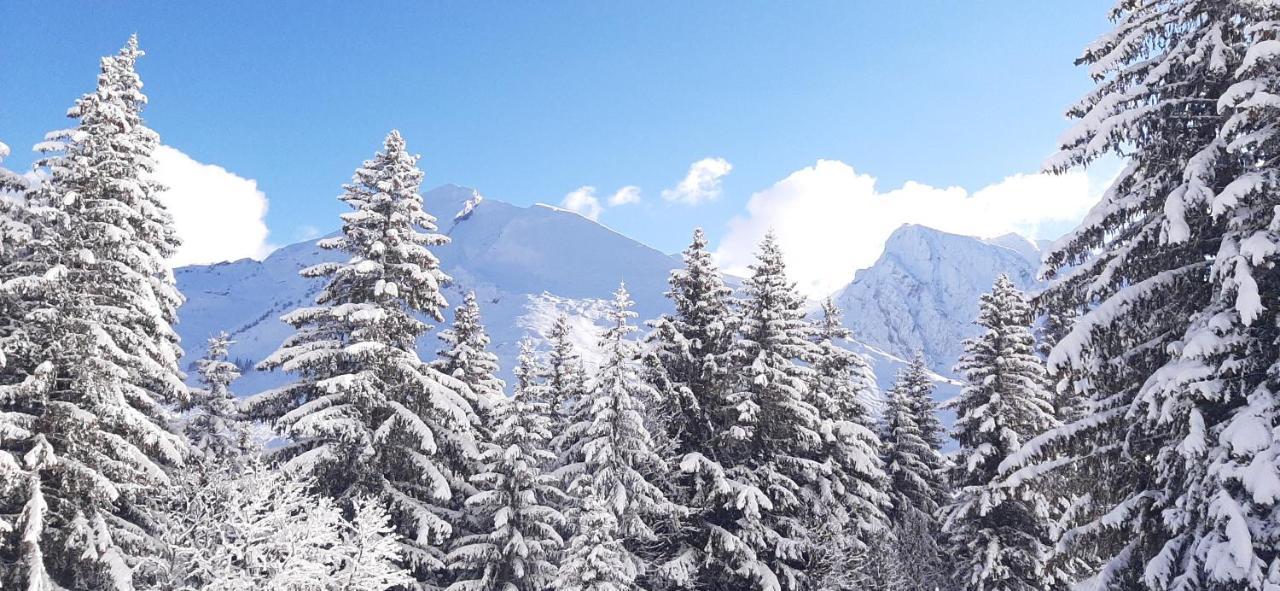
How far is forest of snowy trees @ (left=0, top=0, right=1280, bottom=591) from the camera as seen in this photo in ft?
29.5

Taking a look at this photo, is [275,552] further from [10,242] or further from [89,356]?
[10,242]

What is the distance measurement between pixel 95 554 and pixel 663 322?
508 inches

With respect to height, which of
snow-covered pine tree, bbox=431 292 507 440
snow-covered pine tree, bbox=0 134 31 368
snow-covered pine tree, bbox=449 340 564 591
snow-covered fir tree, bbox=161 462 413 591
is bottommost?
snow-covered fir tree, bbox=161 462 413 591

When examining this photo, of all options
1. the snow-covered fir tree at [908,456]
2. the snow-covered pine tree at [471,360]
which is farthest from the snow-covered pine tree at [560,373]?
the snow-covered fir tree at [908,456]

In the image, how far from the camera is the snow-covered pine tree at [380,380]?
16.5 m

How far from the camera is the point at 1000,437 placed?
21.6 metres

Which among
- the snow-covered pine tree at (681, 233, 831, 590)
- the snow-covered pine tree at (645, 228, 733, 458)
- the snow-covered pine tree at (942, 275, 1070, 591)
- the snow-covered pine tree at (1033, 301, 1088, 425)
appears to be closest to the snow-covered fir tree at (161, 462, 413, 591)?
the snow-covered pine tree at (681, 233, 831, 590)

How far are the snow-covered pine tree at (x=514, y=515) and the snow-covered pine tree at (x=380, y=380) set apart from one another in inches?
38.4

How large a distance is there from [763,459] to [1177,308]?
39.2 feet

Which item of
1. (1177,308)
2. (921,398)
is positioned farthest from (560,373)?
(1177,308)

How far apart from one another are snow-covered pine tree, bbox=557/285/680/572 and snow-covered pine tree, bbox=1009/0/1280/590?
900 centimetres

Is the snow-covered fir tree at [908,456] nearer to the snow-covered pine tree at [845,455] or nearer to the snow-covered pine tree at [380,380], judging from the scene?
the snow-covered pine tree at [845,455]

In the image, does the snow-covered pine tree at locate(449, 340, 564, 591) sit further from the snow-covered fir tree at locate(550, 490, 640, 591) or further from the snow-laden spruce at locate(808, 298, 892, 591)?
the snow-laden spruce at locate(808, 298, 892, 591)

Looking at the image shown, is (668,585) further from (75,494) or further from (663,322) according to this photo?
(75,494)
